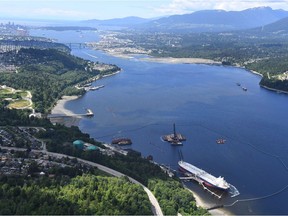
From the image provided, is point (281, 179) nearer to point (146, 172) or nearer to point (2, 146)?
point (146, 172)

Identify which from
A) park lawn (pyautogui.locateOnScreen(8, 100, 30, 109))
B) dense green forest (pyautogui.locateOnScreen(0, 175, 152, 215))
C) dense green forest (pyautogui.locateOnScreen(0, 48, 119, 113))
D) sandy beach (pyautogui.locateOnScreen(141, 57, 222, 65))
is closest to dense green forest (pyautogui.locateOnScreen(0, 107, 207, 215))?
dense green forest (pyautogui.locateOnScreen(0, 175, 152, 215))

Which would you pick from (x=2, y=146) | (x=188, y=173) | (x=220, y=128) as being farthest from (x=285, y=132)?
(x=2, y=146)

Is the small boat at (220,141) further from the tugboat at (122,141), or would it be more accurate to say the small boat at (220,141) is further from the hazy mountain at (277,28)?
the hazy mountain at (277,28)

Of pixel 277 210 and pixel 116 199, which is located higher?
pixel 116 199

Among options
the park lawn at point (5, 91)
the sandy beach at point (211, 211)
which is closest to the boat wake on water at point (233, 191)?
the sandy beach at point (211, 211)

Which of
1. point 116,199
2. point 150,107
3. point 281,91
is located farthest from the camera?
point 281,91

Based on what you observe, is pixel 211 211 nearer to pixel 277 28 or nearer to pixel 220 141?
pixel 220 141

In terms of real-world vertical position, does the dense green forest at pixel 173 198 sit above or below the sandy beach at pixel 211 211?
above
